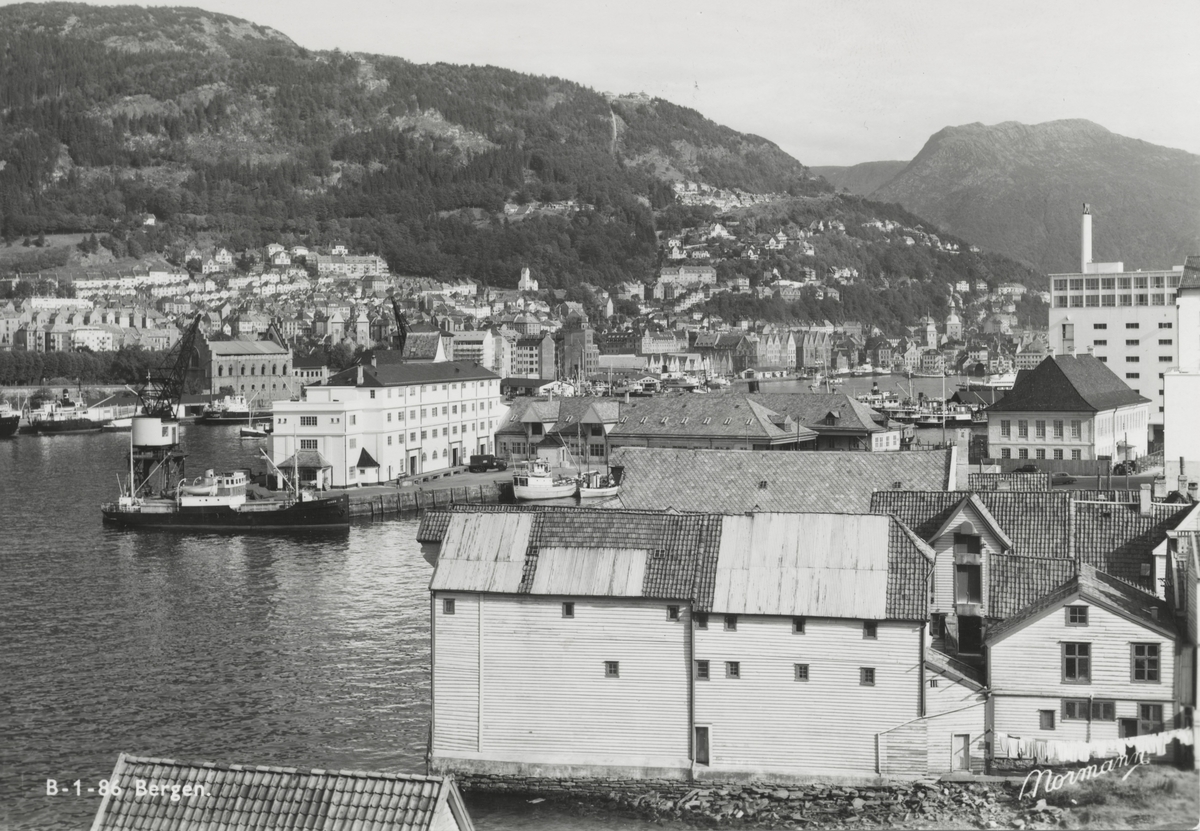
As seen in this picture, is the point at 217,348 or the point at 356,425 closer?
the point at 356,425

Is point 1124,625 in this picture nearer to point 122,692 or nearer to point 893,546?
point 893,546

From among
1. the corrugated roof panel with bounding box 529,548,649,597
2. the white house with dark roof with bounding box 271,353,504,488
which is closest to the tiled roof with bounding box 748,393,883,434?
the white house with dark roof with bounding box 271,353,504,488

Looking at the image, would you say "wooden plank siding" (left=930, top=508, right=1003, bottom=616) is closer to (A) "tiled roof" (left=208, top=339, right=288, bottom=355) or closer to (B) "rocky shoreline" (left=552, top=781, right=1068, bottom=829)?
(B) "rocky shoreline" (left=552, top=781, right=1068, bottom=829)

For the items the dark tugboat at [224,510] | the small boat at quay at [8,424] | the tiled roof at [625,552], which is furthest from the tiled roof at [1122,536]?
the small boat at quay at [8,424]

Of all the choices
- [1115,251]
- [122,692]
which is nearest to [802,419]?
[122,692]

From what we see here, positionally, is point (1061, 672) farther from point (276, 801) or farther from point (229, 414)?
point (229, 414)

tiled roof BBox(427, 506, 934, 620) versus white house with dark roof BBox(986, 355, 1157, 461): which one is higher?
white house with dark roof BBox(986, 355, 1157, 461)

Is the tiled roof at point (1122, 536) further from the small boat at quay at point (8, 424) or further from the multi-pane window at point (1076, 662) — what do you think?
the small boat at quay at point (8, 424)
